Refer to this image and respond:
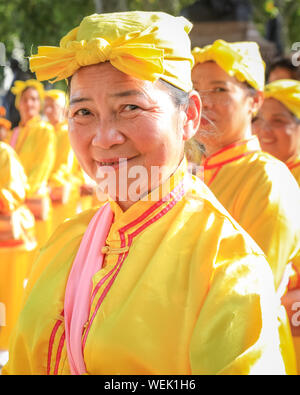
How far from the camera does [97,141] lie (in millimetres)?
1417

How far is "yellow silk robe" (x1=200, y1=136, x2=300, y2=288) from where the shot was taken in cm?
222

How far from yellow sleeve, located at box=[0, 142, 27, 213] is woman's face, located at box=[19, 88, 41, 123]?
8.19 feet

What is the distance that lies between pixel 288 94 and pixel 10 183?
2.57 metres

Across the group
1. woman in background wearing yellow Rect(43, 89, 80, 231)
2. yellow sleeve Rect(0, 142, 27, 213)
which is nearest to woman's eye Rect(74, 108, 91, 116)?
yellow sleeve Rect(0, 142, 27, 213)

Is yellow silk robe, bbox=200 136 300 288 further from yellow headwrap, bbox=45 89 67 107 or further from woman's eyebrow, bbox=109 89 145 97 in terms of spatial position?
yellow headwrap, bbox=45 89 67 107

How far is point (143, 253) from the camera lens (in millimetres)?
1414

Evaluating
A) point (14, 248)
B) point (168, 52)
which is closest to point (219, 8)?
point (14, 248)

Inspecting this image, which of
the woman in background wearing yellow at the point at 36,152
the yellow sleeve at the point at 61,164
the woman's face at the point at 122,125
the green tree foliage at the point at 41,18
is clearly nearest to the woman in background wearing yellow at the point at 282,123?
the woman's face at the point at 122,125

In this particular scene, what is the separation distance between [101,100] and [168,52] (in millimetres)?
221

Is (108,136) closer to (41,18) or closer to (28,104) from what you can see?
(28,104)

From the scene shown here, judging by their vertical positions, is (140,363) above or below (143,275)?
below

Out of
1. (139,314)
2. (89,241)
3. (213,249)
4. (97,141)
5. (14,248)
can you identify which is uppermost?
(14,248)

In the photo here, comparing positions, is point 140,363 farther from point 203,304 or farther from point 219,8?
point 219,8

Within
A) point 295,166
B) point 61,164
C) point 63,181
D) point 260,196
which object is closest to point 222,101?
point 260,196
